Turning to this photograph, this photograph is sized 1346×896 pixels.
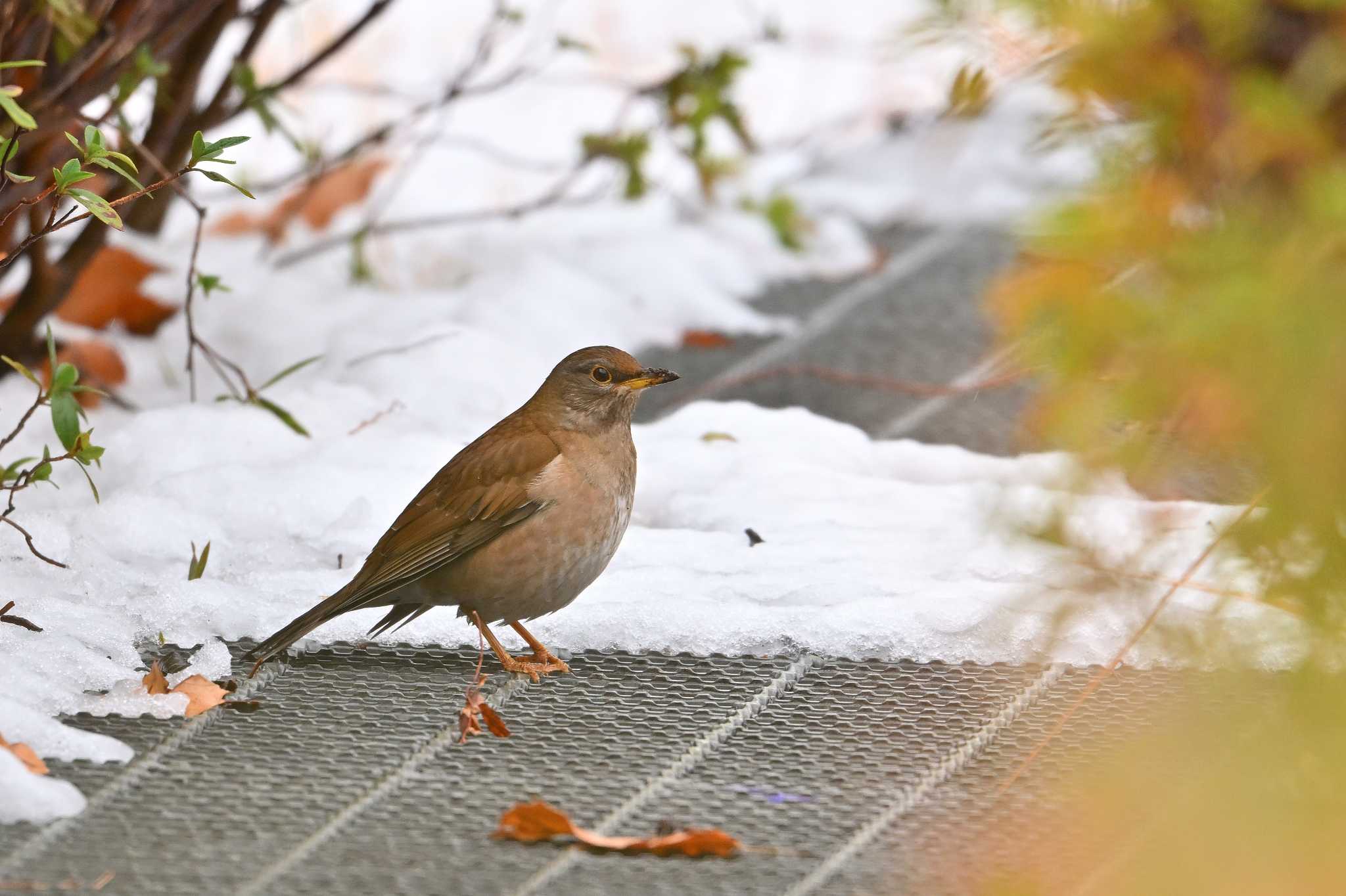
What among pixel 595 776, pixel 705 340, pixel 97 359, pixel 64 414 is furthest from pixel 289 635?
pixel 705 340

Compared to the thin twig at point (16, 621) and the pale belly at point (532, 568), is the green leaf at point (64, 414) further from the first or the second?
the pale belly at point (532, 568)

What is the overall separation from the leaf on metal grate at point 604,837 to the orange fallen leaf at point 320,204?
180 inches

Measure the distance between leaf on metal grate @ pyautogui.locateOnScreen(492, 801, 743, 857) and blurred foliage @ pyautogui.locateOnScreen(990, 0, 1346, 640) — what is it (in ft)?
3.04

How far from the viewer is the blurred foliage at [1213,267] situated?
1.41 meters

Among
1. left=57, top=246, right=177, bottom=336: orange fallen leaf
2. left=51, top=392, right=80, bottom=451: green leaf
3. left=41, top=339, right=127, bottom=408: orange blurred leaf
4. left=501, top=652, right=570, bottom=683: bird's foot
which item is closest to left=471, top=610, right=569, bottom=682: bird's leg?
left=501, top=652, right=570, bottom=683: bird's foot

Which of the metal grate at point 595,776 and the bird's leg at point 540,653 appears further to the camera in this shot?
the bird's leg at point 540,653

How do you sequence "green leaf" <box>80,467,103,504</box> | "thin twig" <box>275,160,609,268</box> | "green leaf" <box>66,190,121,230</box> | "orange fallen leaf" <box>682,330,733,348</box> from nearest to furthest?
"green leaf" <box>66,190,121,230</box> → "green leaf" <box>80,467,103,504</box> → "orange fallen leaf" <box>682,330,733,348</box> → "thin twig" <box>275,160,609,268</box>

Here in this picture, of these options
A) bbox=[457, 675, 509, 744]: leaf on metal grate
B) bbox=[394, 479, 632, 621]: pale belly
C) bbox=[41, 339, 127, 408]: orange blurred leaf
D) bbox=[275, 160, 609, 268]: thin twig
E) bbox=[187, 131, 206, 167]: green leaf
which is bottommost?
bbox=[457, 675, 509, 744]: leaf on metal grate

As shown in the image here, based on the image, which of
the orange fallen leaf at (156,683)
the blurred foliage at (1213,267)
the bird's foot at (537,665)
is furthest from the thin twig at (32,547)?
A: the blurred foliage at (1213,267)

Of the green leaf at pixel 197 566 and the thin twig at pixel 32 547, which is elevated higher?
the thin twig at pixel 32 547

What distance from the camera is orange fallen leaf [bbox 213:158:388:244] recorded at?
22.6 ft

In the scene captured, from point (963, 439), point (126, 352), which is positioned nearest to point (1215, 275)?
point (963, 439)

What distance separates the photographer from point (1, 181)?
355 cm

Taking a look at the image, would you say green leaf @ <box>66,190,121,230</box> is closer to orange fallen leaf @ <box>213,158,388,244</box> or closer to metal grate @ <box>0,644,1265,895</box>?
metal grate @ <box>0,644,1265,895</box>
